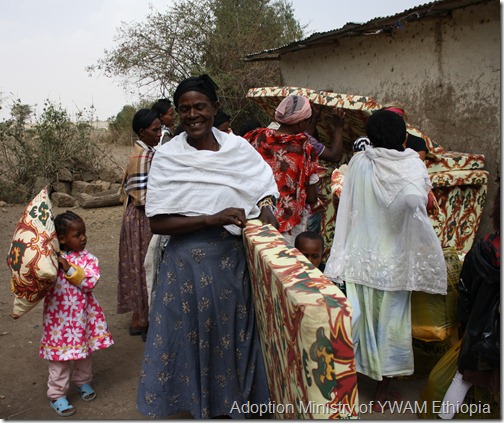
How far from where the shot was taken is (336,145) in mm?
4387

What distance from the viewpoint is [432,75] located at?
5.80m

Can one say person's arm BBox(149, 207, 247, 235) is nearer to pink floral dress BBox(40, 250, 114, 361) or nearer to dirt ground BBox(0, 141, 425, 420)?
pink floral dress BBox(40, 250, 114, 361)

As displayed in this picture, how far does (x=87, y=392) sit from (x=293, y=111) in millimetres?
2356

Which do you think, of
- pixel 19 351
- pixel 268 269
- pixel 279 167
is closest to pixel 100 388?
pixel 19 351

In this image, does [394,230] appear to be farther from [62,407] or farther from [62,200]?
[62,200]

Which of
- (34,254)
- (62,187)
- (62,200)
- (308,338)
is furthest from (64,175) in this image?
(308,338)

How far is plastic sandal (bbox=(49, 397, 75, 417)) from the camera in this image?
330cm

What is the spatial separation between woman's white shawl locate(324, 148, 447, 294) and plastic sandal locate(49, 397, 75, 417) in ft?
6.12

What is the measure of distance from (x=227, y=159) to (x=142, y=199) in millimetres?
1766

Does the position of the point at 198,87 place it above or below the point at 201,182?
above

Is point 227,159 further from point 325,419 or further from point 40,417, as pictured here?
point 40,417

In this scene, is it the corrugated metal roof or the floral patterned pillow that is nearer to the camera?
the floral patterned pillow

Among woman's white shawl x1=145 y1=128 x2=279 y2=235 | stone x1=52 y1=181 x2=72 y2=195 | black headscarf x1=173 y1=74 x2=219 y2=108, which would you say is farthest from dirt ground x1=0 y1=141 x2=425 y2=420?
stone x1=52 y1=181 x2=72 y2=195

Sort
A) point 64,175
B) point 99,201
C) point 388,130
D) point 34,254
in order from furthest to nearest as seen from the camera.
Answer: point 64,175 < point 99,201 < point 388,130 < point 34,254
